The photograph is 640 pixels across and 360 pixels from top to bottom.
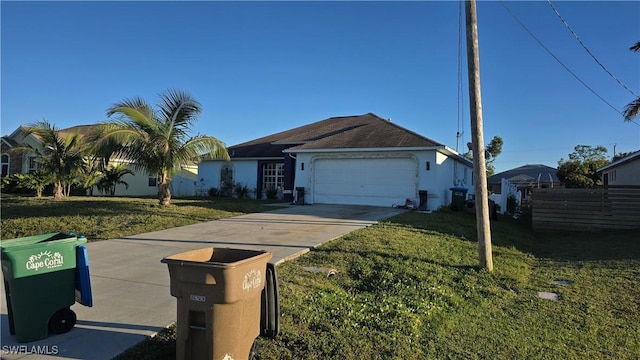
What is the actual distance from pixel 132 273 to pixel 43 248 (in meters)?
2.69

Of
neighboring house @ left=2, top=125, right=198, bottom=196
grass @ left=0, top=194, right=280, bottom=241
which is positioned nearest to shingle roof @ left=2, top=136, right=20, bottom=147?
neighboring house @ left=2, top=125, right=198, bottom=196

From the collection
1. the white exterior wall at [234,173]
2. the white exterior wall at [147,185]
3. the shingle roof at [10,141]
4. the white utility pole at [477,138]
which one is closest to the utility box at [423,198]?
the white utility pole at [477,138]

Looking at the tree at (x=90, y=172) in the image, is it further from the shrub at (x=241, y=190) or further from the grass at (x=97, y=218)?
the shrub at (x=241, y=190)

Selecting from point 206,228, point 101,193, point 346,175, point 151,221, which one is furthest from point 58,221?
point 101,193

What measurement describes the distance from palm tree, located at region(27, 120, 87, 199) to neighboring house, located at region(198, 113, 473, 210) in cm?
891

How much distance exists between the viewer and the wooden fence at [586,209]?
46.8 feet

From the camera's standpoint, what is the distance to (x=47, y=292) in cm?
387

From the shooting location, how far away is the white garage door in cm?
1788

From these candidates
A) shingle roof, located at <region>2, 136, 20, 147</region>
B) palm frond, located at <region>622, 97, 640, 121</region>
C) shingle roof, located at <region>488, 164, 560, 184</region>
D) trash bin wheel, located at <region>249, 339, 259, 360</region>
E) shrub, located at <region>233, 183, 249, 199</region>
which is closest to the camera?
trash bin wheel, located at <region>249, 339, 259, 360</region>

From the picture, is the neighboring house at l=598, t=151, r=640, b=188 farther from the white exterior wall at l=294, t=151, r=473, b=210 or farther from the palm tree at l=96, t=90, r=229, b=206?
the palm tree at l=96, t=90, r=229, b=206

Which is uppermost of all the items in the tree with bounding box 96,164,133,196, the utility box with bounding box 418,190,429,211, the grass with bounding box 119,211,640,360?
the tree with bounding box 96,164,133,196

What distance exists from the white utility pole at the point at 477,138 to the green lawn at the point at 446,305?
0.52 metres

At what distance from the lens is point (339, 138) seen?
804 inches

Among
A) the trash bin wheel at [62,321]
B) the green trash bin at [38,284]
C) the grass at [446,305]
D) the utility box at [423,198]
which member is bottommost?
the grass at [446,305]
